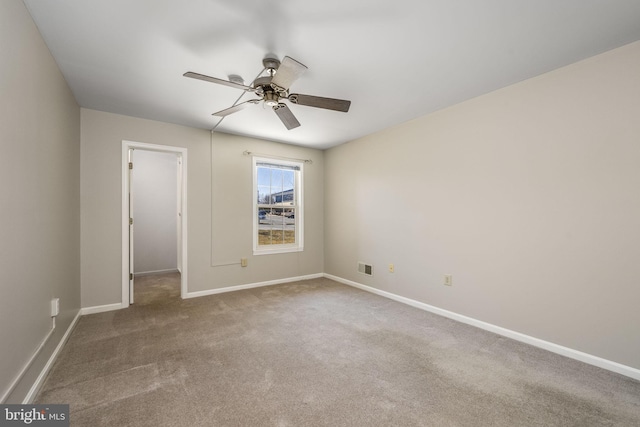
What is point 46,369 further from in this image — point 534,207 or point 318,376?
point 534,207

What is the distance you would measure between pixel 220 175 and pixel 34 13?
258 centimetres

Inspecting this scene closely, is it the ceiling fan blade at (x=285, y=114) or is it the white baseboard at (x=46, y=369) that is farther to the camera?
the ceiling fan blade at (x=285, y=114)

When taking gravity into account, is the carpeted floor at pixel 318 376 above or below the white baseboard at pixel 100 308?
below

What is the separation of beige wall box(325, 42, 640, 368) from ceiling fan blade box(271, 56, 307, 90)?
81.9 inches

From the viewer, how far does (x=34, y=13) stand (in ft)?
5.68

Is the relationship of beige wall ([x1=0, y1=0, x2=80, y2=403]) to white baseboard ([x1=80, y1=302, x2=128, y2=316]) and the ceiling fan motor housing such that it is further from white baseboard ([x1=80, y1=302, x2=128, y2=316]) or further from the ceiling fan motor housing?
the ceiling fan motor housing

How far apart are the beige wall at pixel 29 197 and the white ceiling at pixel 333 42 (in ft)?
0.99

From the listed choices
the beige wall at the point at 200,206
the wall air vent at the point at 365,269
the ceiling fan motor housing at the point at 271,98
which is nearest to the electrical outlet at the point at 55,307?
the beige wall at the point at 200,206

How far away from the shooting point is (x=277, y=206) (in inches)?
190

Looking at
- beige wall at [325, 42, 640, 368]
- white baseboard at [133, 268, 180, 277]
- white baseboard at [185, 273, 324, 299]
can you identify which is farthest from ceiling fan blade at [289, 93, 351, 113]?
white baseboard at [133, 268, 180, 277]

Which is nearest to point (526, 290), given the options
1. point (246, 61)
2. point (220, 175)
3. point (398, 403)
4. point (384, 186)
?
point (398, 403)

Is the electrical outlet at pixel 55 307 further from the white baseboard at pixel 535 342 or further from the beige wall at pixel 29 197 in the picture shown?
the white baseboard at pixel 535 342

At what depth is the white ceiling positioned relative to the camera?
1706 mm

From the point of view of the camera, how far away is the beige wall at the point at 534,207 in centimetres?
208
